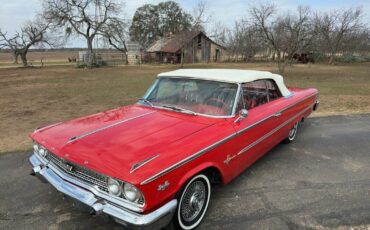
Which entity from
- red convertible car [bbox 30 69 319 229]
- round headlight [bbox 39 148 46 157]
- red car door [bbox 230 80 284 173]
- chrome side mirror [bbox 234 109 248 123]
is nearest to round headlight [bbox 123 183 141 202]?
red convertible car [bbox 30 69 319 229]

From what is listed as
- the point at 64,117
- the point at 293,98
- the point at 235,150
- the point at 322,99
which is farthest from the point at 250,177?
the point at 322,99

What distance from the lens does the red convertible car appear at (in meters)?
2.42

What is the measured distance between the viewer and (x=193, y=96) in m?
3.91

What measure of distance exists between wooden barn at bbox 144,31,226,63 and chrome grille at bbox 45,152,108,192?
38601 millimetres

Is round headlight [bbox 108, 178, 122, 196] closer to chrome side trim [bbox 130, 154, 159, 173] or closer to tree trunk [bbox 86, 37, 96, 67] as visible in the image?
chrome side trim [bbox 130, 154, 159, 173]

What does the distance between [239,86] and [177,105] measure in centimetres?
88

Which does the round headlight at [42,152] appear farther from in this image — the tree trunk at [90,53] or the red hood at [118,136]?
the tree trunk at [90,53]

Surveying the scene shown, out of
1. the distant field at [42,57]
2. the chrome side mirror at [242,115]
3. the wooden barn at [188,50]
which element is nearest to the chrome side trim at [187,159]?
the chrome side mirror at [242,115]

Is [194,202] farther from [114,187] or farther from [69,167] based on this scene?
[69,167]

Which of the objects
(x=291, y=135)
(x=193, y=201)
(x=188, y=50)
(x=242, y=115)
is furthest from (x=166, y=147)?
(x=188, y=50)

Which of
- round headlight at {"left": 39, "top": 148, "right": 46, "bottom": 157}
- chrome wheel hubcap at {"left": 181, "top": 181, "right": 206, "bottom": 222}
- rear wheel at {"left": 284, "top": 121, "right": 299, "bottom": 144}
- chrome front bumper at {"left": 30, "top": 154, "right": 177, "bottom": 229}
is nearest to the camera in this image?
chrome front bumper at {"left": 30, "top": 154, "right": 177, "bottom": 229}

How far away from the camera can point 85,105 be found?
32.5 ft

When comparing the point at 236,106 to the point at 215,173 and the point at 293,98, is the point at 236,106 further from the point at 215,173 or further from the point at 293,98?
the point at 293,98

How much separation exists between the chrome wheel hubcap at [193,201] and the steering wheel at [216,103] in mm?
1088
